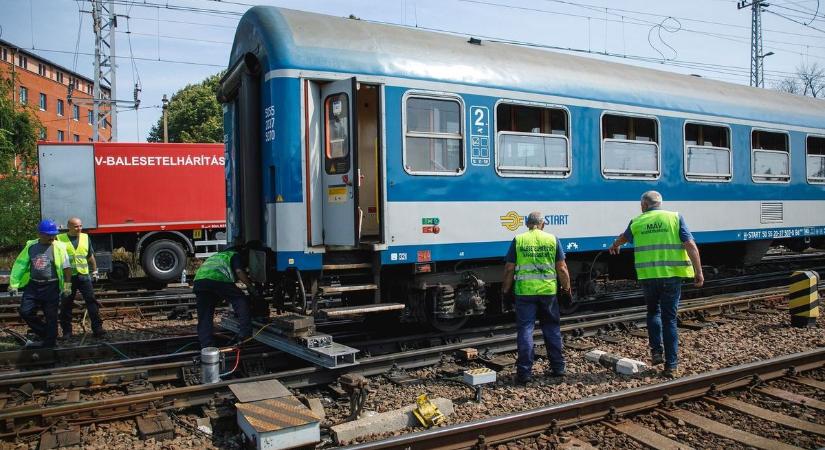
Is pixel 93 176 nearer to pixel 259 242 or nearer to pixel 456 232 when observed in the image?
pixel 259 242

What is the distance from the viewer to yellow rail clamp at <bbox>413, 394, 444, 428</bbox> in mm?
5117

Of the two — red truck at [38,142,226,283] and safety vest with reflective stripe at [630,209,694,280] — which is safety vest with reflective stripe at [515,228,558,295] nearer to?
safety vest with reflective stripe at [630,209,694,280]

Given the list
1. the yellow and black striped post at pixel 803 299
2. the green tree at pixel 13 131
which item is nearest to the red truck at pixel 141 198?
the green tree at pixel 13 131

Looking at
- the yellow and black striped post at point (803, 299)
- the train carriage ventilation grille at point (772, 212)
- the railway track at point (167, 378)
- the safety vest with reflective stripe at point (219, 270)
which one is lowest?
the railway track at point (167, 378)

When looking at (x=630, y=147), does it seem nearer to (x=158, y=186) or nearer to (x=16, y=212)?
(x=158, y=186)

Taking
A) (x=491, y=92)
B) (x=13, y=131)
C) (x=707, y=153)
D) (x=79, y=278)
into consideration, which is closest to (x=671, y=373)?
(x=491, y=92)

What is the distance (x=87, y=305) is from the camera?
9.05 meters

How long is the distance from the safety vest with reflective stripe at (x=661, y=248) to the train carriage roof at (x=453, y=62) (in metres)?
2.56

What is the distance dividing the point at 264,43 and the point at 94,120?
2096 centimetres

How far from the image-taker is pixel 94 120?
24.7 meters

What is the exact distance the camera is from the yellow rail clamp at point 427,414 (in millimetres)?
5117

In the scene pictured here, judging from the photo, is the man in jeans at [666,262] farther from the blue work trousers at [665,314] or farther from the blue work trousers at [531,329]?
the blue work trousers at [531,329]

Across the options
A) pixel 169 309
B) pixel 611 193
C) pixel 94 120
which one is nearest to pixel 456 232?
pixel 611 193

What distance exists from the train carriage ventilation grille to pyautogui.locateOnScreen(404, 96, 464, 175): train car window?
674 cm
